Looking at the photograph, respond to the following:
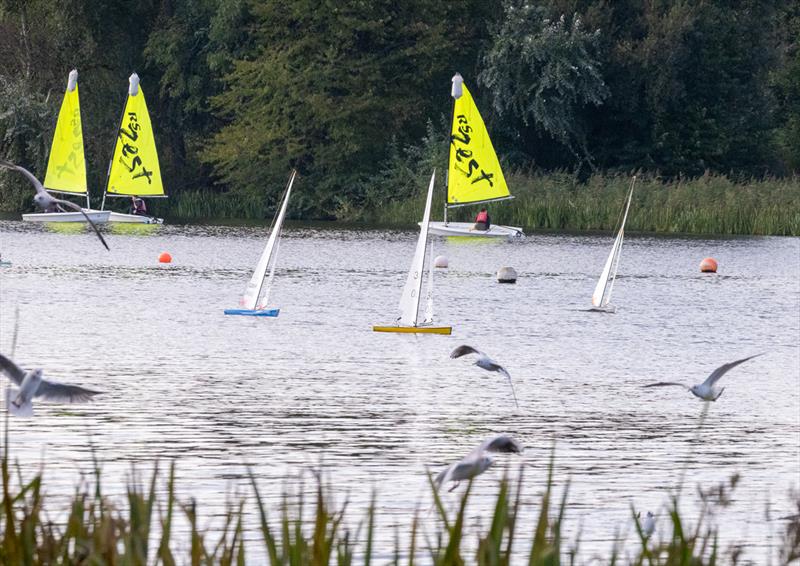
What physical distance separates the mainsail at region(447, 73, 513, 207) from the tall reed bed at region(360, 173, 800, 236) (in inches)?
157

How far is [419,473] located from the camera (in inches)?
469

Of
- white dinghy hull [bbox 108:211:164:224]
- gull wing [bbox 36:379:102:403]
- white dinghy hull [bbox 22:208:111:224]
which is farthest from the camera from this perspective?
white dinghy hull [bbox 108:211:164:224]

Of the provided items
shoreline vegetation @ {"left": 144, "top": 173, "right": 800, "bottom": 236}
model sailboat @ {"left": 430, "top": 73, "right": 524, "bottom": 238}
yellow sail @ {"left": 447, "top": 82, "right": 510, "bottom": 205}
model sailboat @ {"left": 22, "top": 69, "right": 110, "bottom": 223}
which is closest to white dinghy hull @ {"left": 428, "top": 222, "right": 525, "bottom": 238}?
model sailboat @ {"left": 430, "top": 73, "right": 524, "bottom": 238}

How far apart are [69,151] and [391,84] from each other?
15.8 meters

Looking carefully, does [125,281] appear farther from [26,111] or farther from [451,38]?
[451,38]

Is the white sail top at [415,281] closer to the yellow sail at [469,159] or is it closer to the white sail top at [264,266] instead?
the white sail top at [264,266]

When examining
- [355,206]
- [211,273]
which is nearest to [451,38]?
[355,206]

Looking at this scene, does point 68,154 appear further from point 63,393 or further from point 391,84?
point 63,393

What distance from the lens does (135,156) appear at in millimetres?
51469

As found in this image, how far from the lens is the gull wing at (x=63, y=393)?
6.43m

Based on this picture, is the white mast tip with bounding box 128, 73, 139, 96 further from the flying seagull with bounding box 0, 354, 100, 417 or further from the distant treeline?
the flying seagull with bounding box 0, 354, 100, 417

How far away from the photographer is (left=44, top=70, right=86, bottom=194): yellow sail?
159ft

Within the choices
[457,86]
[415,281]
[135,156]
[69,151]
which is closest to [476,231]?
[457,86]

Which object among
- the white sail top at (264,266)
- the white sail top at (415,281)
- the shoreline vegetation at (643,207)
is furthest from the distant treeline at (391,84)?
the white sail top at (415,281)
